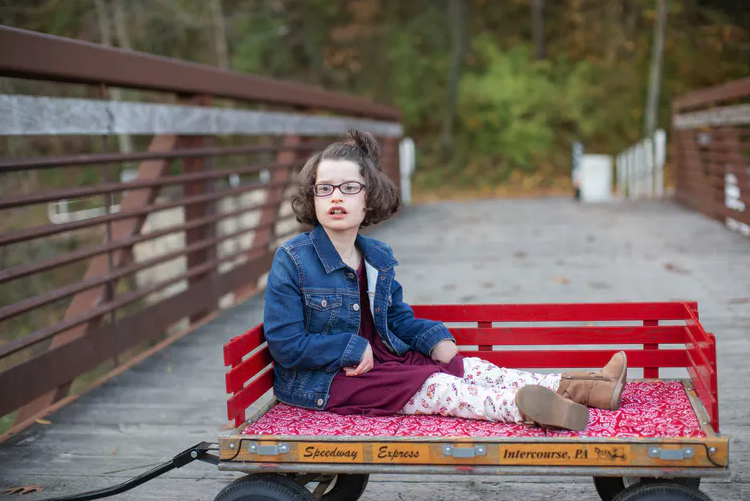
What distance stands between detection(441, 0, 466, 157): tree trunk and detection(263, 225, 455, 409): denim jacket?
2555 centimetres

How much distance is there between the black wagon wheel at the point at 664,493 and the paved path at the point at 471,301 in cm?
76

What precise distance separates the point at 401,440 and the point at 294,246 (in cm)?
88

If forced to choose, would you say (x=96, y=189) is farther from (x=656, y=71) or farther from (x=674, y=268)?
(x=656, y=71)

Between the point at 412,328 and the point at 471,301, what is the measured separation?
11.5ft

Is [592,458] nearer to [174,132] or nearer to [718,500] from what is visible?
[718,500]

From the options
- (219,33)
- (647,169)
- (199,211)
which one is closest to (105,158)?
(199,211)

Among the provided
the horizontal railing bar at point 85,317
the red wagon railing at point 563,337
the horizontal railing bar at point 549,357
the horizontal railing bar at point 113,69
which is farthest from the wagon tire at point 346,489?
the horizontal railing bar at point 113,69

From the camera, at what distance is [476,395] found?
2947 mm

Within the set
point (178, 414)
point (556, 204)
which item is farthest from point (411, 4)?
point (178, 414)

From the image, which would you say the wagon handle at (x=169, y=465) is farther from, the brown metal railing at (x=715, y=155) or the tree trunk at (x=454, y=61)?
the tree trunk at (x=454, y=61)

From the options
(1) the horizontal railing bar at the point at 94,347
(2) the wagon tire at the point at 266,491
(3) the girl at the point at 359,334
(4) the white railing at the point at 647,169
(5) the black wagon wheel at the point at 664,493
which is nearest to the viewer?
(5) the black wagon wheel at the point at 664,493

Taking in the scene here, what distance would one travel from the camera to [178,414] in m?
4.44

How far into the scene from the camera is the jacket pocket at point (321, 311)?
314 centimetres

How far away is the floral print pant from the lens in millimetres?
2889
